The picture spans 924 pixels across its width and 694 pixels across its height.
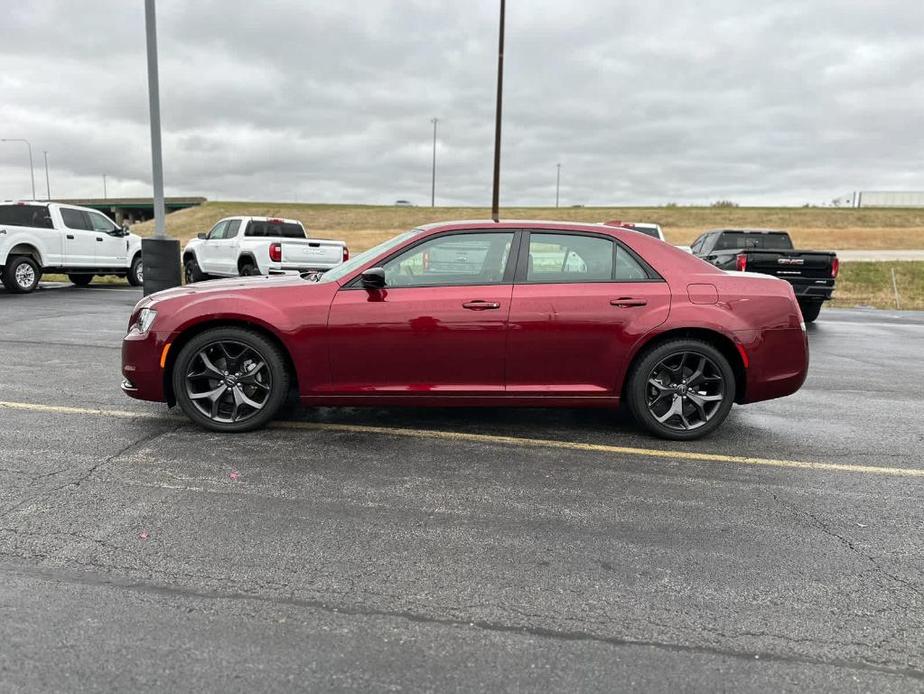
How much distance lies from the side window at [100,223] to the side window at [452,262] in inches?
553

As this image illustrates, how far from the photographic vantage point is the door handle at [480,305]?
15.7 feet

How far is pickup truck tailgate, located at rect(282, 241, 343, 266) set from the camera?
1495 centimetres

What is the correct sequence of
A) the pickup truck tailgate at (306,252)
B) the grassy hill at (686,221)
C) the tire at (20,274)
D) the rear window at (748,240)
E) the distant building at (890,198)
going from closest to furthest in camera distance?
1. the tire at (20,274)
2. the pickup truck tailgate at (306,252)
3. the rear window at (748,240)
4. the grassy hill at (686,221)
5. the distant building at (890,198)

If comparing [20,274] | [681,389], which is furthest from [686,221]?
[681,389]

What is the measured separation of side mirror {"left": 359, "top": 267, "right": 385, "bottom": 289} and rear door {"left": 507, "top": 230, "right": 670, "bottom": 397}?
3.04ft

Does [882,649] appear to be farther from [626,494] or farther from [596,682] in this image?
[626,494]

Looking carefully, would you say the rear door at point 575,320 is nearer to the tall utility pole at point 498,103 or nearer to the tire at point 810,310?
the tire at point 810,310

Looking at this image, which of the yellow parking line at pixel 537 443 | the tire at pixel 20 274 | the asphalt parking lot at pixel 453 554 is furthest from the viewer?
the tire at pixel 20 274

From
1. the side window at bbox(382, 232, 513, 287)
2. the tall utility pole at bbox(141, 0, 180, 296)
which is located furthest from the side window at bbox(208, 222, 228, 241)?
the side window at bbox(382, 232, 513, 287)

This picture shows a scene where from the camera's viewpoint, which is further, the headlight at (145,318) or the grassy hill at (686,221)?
the grassy hill at (686,221)

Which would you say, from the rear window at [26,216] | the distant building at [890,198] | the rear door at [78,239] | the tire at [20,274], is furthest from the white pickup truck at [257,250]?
the distant building at [890,198]

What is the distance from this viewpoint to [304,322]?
188 inches

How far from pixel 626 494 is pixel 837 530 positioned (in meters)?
1.06

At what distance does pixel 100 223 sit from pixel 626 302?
15.3 m
